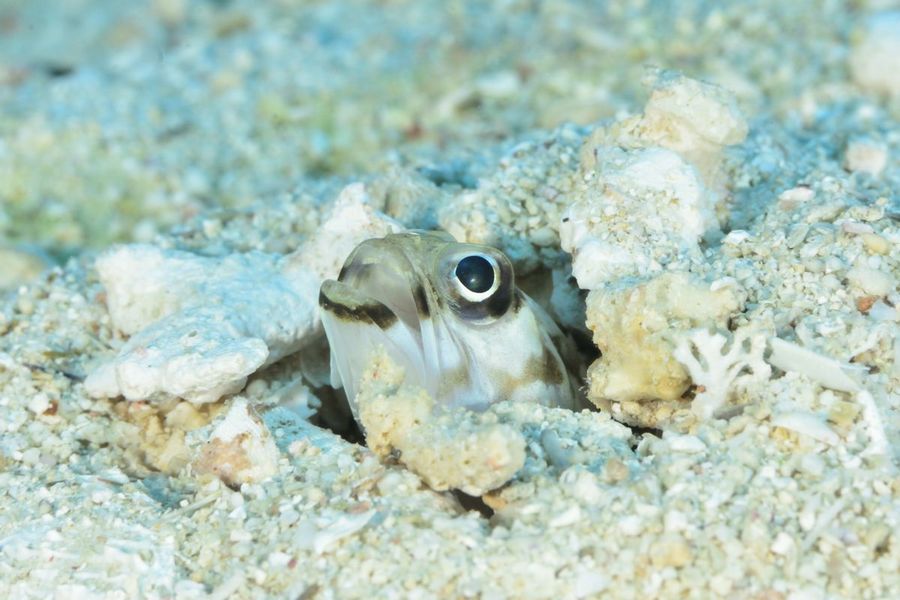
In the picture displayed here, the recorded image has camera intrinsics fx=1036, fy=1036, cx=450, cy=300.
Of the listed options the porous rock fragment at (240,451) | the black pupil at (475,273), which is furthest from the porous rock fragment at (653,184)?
the porous rock fragment at (240,451)

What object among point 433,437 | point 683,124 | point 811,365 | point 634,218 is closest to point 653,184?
point 634,218

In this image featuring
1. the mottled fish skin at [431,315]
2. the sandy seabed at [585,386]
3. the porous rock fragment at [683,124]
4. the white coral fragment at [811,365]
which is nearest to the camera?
the sandy seabed at [585,386]

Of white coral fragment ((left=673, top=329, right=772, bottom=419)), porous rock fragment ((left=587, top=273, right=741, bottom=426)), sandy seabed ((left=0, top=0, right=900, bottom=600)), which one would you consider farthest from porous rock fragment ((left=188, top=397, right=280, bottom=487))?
white coral fragment ((left=673, top=329, right=772, bottom=419))

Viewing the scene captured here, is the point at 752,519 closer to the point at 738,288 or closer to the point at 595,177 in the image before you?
the point at 738,288

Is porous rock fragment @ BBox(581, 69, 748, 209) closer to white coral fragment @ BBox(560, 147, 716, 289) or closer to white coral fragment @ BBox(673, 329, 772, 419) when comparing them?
white coral fragment @ BBox(560, 147, 716, 289)

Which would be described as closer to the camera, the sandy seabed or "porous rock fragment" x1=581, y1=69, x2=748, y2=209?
the sandy seabed

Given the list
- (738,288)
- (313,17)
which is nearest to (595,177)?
(738,288)

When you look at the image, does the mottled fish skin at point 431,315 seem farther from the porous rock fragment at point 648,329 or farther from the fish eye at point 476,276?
the porous rock fragment at point 648,329
